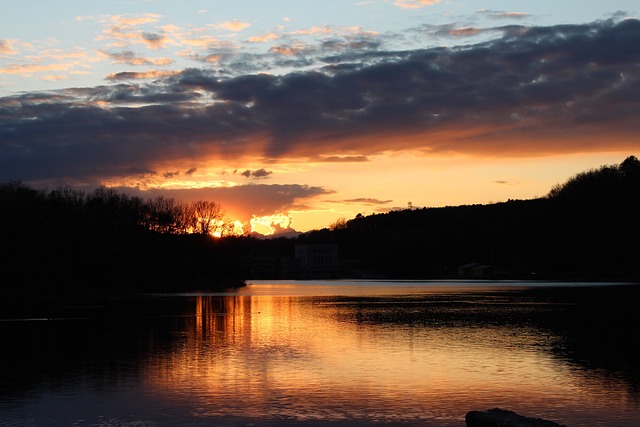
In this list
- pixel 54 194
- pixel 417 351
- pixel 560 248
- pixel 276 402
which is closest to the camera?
pixel 276 402

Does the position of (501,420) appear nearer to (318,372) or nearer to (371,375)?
(371,375)

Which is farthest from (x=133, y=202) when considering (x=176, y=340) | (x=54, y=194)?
(x=176, y=340)

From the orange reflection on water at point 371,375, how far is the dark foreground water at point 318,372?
48mm

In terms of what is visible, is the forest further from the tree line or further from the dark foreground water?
the dark foreground water

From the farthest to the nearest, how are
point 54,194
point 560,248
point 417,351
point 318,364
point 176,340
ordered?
point 560,248 → point 54,194 → point 176,340 → point 417,351 → point 318,364

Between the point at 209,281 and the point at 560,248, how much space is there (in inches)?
2391

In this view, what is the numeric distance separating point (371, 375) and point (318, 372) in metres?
1.75

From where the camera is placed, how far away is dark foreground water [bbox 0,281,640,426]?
18219mm

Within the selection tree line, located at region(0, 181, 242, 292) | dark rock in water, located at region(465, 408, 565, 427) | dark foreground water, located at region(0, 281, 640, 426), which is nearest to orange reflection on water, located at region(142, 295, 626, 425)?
dark foreground water, located at region(0, 281, 640, 426)

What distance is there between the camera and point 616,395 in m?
20.3

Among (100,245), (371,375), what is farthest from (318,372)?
(100,245)

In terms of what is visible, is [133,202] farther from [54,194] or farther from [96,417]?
[96,417]

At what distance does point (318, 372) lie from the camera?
24.9 metres

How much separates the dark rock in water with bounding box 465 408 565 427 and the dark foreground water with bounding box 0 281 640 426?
5.14 feet
